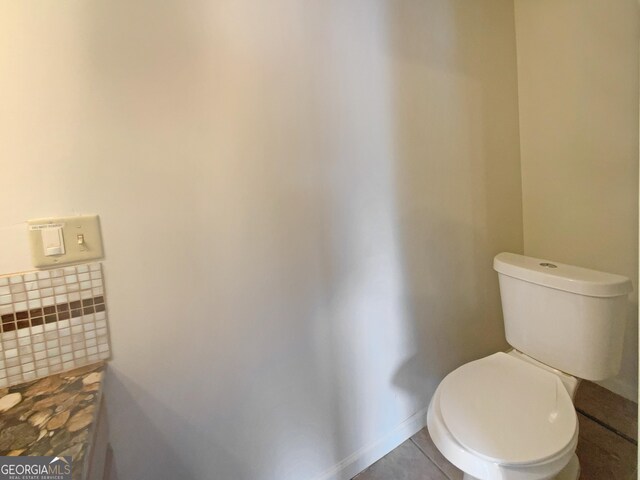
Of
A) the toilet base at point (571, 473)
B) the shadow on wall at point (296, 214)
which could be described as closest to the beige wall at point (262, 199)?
the shadow on wall at point (296, 214)

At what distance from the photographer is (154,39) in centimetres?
73

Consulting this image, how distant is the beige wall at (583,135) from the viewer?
1175mm

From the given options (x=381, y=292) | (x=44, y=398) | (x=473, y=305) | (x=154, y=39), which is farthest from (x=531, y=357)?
(x=154, y=39)

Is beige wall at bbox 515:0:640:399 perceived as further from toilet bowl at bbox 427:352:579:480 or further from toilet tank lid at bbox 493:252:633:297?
toilet bowl at bbox 427:352:579:480

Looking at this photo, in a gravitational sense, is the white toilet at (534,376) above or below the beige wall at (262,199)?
below

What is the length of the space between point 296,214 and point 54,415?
2.41 feet

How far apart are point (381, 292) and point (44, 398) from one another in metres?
1.01

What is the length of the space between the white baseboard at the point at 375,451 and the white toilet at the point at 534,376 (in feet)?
1.03

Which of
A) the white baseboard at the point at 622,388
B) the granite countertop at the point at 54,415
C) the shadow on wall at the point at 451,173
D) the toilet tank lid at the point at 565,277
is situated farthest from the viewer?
the white baseboard at the point at 622,388

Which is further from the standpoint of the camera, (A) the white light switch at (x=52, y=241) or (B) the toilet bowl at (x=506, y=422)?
(B) the toilet bowl at (x=506, y=422)

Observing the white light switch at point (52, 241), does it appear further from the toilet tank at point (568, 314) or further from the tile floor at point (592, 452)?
the toilet tank at point (568, 314)

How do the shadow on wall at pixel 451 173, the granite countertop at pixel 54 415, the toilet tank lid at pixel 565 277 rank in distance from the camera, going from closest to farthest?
1. the granite countertop at pixel 54 415
2. the toilet tank lid at pixel 565 277
3. the shadow on wall at pixel 451 173

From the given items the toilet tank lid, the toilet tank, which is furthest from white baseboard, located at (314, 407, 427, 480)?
the toilet tank lid

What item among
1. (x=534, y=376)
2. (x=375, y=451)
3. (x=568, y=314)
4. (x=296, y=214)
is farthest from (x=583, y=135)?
(x=375, y=451)
